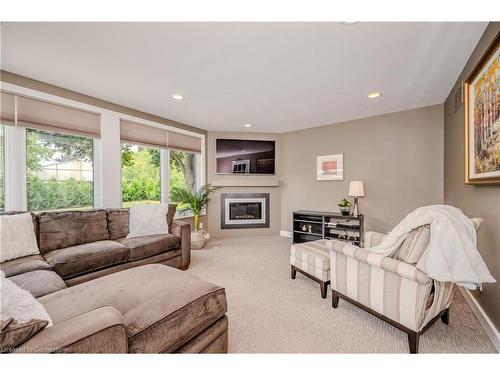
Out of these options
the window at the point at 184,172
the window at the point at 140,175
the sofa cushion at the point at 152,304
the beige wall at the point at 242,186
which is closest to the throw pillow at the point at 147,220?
the window at the point at 140,175

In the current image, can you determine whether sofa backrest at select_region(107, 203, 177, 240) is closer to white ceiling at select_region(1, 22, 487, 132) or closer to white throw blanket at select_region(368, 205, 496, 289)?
white ceiling at select_region(1, 22, 487, 132)

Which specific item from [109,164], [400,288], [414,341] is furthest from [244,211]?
[414,341]

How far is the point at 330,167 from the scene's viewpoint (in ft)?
13.7

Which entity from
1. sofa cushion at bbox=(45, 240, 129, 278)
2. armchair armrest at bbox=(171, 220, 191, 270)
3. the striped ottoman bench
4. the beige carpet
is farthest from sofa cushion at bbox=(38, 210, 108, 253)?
the striped ottoman bench

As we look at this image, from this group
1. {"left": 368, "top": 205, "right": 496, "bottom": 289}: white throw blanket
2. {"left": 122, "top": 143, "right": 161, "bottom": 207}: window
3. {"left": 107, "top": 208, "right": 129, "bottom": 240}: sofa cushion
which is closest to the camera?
{"left": 368, "top": 205, "right": 496, "bottom": 289}: white throw blanket

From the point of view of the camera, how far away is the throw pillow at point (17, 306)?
784 millimetres

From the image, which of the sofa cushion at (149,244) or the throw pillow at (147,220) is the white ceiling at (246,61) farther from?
the sofa cushion at (149,244)

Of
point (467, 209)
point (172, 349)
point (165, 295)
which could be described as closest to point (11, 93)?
point (165, 295)

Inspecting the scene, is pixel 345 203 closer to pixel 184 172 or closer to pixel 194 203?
pixel 194 203

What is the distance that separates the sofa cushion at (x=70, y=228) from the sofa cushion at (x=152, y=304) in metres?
1.26

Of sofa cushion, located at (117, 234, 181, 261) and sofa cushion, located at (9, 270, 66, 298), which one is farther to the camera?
sofa cushion, located at (117, 234, 181, 261)

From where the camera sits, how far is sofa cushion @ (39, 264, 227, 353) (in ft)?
3.39

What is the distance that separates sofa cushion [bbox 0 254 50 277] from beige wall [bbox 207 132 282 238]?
2.91m
